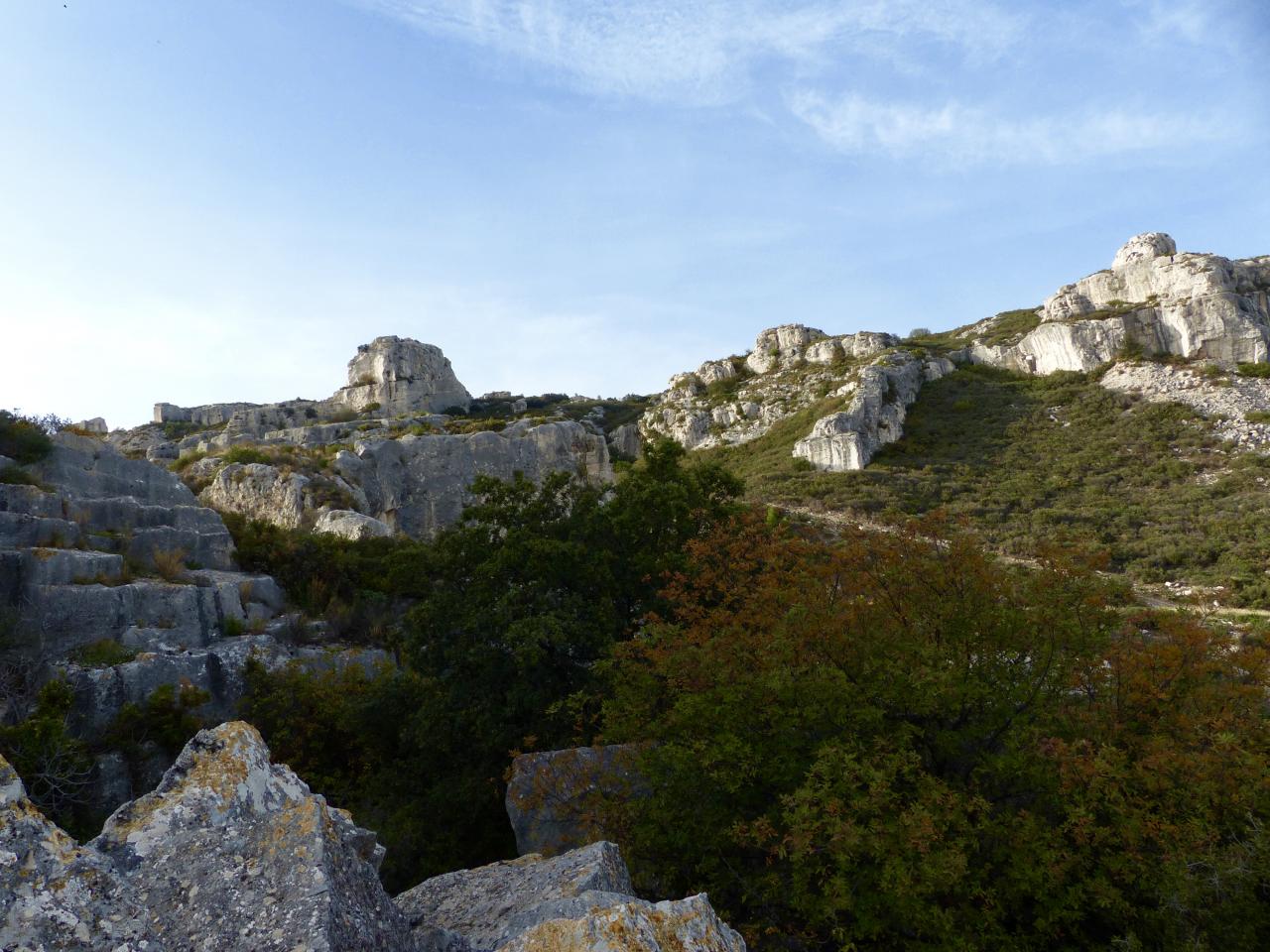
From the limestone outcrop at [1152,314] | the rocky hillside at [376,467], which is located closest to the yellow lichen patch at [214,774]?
the rocky hillside at [376,467]

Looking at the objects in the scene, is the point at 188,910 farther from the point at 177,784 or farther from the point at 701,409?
the point at 701,409

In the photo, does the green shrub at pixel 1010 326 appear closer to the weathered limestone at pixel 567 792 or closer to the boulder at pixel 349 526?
the boulder at pixel 349 526

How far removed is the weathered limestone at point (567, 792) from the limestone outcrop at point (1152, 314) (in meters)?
64.5

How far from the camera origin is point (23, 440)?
1667cm

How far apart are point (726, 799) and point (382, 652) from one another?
9.74 m

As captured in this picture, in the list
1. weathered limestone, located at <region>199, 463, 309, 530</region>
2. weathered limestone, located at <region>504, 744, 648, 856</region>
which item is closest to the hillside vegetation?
weathered limestone, located at <region>199, 463, 309, 530</region>

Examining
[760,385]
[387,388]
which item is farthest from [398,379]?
[760,385]

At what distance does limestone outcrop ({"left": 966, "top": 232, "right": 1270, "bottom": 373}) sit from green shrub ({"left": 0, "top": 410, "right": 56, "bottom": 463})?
65992 millimetres

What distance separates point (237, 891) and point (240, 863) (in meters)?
0.14

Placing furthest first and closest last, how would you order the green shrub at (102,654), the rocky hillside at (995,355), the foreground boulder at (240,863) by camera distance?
the rocky hillside at (995,355)
the green shrub at (102,654)
the foreground boulder at (240,863)

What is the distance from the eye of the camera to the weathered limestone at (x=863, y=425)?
1967 inches

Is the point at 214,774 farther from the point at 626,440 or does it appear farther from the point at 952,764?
the point at 626,440

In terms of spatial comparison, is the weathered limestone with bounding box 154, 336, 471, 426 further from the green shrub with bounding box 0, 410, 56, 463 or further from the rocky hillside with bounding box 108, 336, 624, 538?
the green shrub with bounding box 0, 410, 56, 463

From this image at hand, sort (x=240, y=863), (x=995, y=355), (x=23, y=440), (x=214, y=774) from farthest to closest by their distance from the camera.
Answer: (x=995, y=355), (x=23, y=440), (x=214, y=774), (x=240, y=863)
